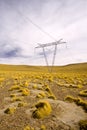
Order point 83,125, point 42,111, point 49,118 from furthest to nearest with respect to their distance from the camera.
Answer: point 42,111 → point 49,118 → point 83,125

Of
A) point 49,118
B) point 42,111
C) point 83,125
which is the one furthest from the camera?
point 42,111

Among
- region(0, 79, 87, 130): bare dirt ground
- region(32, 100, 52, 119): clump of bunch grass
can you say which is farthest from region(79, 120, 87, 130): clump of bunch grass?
region(32, 100, 52, 119): clump of bunch grass

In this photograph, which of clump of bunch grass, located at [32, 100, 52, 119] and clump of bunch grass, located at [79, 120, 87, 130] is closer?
clump of bunch grass, located at [79, 120, 87, 130]

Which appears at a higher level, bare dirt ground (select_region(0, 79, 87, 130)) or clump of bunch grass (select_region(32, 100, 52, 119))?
clump of bunch grass (select_region(32, 100, 52, 119))

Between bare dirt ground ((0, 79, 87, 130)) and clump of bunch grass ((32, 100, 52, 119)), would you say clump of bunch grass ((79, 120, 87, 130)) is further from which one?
clump of bunch grass ((32, 100, 52, 119))

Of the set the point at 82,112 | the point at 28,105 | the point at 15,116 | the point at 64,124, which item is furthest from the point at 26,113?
the point at 82,112

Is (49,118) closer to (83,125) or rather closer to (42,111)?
(42,111)

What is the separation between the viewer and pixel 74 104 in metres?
18.1

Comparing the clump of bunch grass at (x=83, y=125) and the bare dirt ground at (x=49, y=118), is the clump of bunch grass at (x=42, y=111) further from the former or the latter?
the clump of bunch grass at (x=83, y=125)

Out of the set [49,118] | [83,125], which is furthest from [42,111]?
[83,125]

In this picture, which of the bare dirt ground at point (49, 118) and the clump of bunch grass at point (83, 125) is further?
the bare dirt ground at point (49, 118)

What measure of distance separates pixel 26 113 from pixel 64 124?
340 centimetres

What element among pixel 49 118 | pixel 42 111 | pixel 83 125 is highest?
pixel 42 111

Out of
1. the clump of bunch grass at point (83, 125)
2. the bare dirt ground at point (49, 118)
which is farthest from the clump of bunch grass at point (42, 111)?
the clump of bunch grass at point (83, 125)
